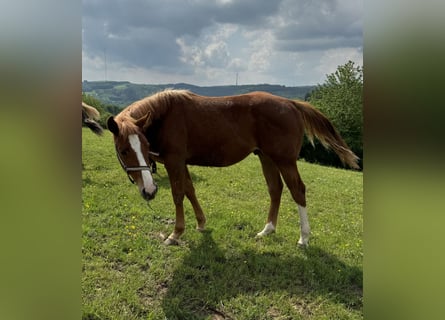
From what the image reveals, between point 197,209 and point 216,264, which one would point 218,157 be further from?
point 216,264

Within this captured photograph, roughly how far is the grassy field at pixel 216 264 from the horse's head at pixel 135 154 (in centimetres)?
101

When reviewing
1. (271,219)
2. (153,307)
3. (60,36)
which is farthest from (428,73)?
(271,219)

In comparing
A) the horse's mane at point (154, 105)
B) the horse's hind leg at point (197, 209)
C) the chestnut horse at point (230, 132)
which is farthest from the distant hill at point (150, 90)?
the horse's hind leg at point (197, 209)

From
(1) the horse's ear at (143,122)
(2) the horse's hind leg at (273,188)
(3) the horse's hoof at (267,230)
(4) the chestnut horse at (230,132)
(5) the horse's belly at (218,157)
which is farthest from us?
(2) the horse's hind leg at (273,188)

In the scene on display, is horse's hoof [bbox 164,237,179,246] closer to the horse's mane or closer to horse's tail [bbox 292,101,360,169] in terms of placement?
the horse's mane

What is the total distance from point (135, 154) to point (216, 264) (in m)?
1.66

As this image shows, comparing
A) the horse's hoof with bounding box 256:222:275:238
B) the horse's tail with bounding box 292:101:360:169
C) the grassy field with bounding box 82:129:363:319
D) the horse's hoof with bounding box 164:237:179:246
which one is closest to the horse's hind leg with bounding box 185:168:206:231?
the grassy field with bounding box 82:129:363:319

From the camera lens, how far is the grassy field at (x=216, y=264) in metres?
3.14

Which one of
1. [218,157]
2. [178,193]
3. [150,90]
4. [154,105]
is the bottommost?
[178,193]

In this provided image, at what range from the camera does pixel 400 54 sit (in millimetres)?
754

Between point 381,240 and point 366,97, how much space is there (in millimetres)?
385

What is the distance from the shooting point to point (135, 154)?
3543 millimetres

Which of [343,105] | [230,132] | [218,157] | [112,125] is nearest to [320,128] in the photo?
[230,132]

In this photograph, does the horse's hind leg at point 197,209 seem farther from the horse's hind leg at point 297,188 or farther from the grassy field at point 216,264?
the horse's hind leg at point 297,188
